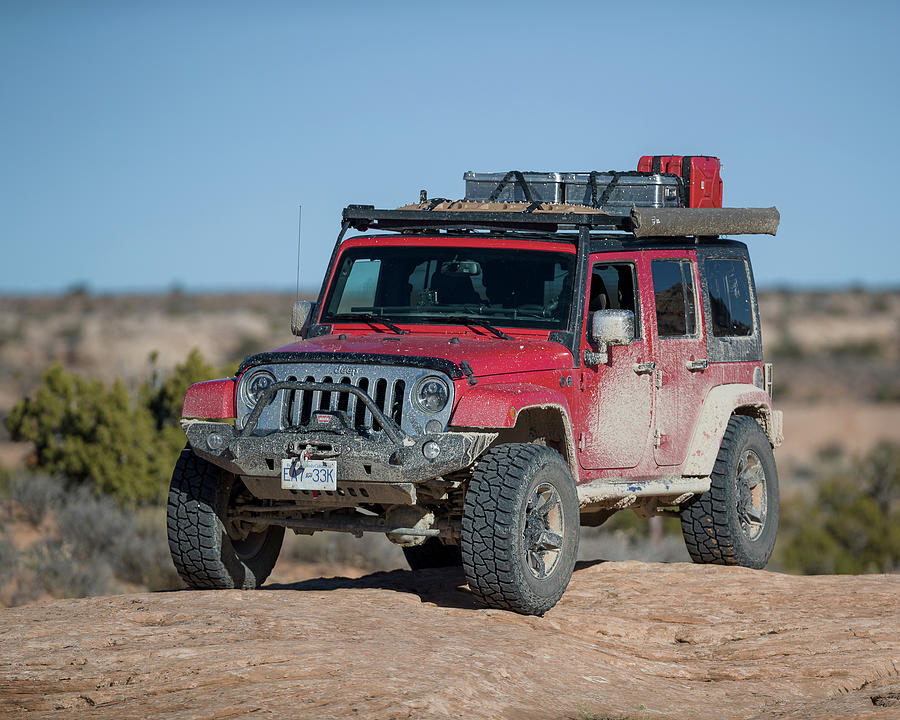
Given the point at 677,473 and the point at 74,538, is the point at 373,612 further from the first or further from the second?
the point at 74,538

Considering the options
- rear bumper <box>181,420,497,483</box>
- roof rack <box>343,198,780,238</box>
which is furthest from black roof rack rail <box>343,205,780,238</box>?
rear bumper <box>181,420,497,483</box>

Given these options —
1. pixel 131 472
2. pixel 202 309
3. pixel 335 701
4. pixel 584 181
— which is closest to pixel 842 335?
pixel 202 309

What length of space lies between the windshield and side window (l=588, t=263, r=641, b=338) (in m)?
0.41

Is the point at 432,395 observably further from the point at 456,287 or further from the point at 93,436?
the point at 93,436

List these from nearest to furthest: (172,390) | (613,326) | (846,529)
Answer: (613,326), (172,390), (846,529)

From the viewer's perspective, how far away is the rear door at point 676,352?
9016mm

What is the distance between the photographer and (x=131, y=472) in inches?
637

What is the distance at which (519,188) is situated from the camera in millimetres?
9719

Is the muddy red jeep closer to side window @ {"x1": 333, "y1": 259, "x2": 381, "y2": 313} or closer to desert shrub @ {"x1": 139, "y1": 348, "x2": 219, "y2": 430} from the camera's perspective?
side window @ {"x1": 333, "y1": 259, "x2": 381, "y2": 313}

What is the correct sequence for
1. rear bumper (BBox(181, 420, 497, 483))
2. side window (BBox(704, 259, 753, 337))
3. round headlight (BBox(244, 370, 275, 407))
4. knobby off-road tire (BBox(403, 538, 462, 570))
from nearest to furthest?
rear bumper (BBox(181, 420, 497, 483)) → round headlight (BBox(244, 370, 275, 407)) → side window (BBox(704, 259, 753, 337)) → knobby off-road tire (BBox(403, 538, 462, 570))

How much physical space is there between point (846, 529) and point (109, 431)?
11602 millimetres

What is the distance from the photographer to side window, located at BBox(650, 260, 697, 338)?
360 inches

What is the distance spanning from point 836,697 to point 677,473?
111 inches

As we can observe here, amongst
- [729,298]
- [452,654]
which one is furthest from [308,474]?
[729,298]
